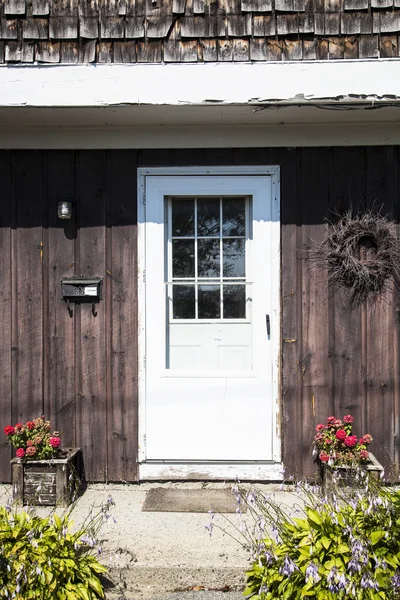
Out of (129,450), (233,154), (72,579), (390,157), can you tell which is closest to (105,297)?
(129,450)

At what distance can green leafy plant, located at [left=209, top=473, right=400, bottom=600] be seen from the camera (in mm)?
2195

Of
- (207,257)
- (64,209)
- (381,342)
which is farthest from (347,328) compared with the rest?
(64,209)

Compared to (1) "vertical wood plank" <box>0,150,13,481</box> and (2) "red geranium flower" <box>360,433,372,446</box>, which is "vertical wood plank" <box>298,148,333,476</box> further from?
(1) "vertical wood plank" <box>0,150,13,481</box>

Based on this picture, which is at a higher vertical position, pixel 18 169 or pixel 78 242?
pixel 18 169

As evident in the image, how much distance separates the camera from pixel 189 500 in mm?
3824

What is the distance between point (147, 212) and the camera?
418 cm

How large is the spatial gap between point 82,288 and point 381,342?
252 centimetres

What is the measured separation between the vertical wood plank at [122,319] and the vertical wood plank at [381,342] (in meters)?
1.94

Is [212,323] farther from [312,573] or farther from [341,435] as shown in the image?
[312,573]

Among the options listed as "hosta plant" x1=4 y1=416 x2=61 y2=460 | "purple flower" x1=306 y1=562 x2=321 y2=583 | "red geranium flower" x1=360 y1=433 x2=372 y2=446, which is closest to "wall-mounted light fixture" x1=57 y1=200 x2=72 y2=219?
"hosta plant" x1=4 y1=416 x2=61 y2=460

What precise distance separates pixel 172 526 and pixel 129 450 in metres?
0.92

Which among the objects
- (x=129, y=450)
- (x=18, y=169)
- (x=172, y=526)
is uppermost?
(x=18, y=169)

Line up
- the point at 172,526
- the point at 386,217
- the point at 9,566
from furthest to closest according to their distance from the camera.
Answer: the point at 386,217, the point at 172,526, the point at 9,566

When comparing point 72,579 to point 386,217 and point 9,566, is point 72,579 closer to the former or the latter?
point 9,566
